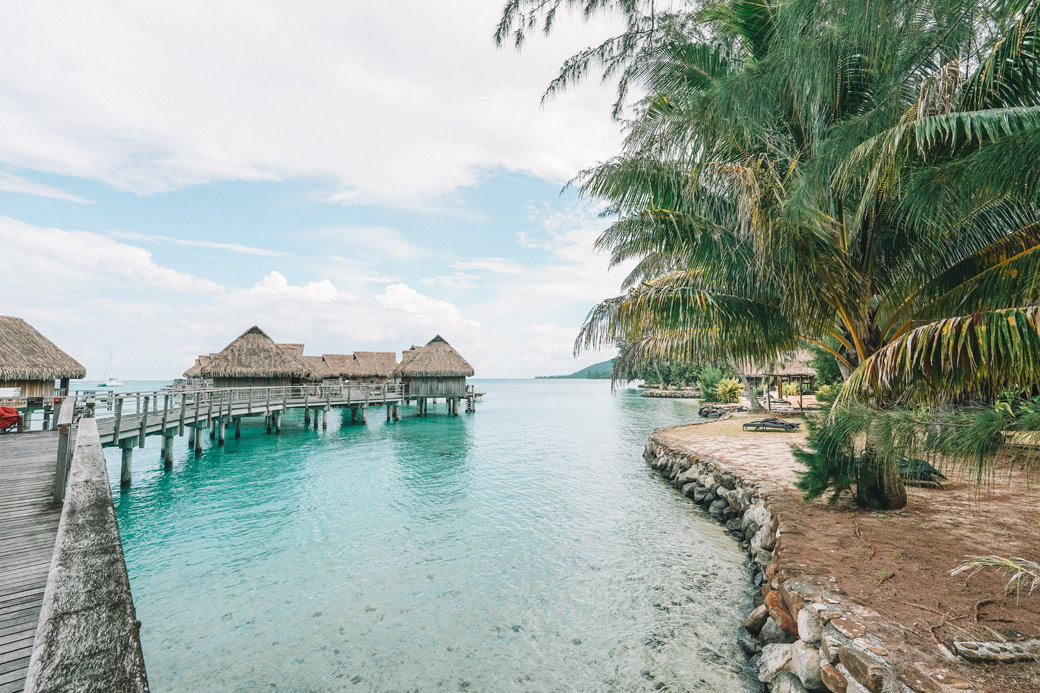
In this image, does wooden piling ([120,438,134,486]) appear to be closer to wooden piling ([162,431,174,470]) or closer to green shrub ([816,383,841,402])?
wooden piling ([162,431,174,470])

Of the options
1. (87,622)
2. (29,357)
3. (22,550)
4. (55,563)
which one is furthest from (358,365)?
(87,622)

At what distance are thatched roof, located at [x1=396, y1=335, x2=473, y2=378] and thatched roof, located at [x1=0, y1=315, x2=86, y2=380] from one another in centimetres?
1665

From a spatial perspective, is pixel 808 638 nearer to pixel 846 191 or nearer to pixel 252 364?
pixel 846 191

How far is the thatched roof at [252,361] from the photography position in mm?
23833

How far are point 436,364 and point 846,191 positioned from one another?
1095 inches

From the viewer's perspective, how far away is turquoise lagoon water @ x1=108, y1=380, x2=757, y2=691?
4.76m

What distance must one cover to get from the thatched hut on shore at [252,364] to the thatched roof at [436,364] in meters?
7.00

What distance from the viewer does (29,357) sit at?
591 inches

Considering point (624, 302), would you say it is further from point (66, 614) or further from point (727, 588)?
point (66, 614)

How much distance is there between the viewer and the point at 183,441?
827 inches

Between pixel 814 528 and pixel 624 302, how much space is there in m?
3.81

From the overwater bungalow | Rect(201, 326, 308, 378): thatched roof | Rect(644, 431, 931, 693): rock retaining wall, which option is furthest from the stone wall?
the overwater bungalow

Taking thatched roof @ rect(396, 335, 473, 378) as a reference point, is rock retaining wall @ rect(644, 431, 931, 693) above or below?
below

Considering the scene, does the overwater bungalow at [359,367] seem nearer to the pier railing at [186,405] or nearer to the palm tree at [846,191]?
the pier railing at [186,405]
